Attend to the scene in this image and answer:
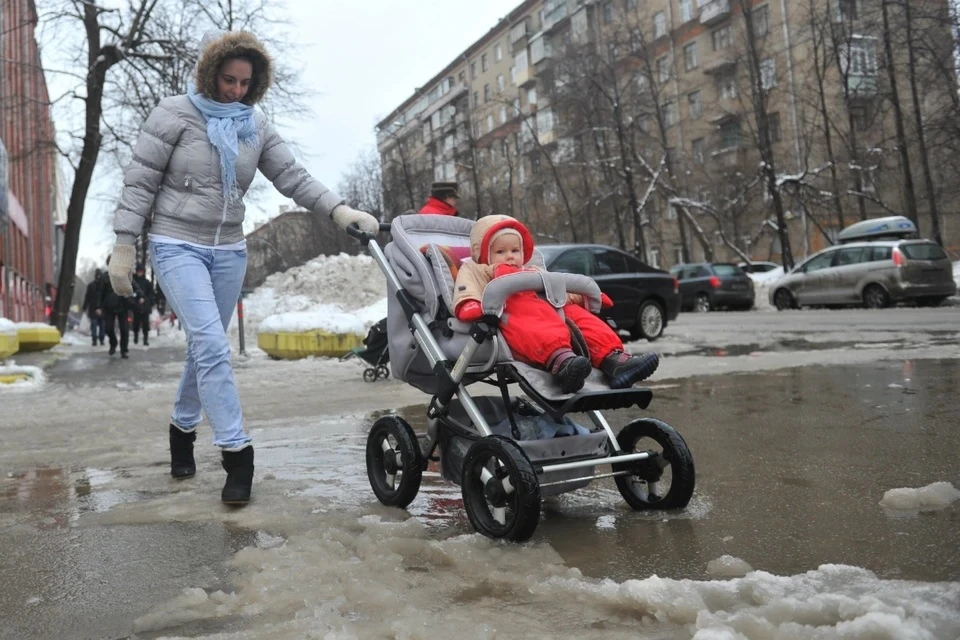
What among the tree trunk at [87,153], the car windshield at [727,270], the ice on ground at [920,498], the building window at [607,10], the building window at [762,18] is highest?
the building window at [607,10]

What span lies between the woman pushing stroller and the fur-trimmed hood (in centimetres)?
145

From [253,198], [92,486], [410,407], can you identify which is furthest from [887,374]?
[253,198]

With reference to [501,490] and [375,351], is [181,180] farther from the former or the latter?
[375,351]

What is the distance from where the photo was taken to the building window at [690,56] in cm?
4856

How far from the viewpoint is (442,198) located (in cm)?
750

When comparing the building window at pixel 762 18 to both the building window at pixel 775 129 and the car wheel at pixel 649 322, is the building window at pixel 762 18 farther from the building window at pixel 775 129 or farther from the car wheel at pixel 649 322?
the car wheel at pixel 649 322

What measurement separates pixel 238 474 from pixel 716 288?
78.3ft

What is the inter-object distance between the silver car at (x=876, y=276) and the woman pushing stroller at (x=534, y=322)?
18495 mm

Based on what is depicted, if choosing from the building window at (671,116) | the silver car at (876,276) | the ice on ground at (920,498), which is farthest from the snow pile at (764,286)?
the ice on ground at (920,498)

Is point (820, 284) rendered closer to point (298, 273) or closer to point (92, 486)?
point (298, 273)

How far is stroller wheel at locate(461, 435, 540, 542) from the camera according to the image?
9.48ft

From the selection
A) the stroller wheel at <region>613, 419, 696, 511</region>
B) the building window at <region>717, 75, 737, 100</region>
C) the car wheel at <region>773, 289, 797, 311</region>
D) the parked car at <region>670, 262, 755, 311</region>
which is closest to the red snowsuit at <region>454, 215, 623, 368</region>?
the stroller wheel at <region>613, 419, 696, 511</region>

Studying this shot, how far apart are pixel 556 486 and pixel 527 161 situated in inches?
2221

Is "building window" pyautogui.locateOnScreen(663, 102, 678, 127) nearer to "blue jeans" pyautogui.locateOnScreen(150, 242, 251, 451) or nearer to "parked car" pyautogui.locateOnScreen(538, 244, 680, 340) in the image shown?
"parked car" pyautogui.locateOnScreen(538, 244, 680, 340)
